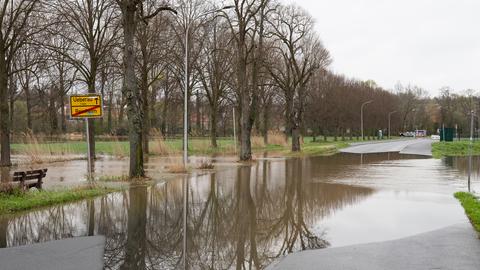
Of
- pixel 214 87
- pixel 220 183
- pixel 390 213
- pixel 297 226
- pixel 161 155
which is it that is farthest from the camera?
pixel 214 87

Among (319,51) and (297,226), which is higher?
(319,51)

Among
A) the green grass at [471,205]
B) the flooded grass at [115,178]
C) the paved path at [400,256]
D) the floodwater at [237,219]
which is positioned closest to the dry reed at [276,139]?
the floodwater at [237,219]

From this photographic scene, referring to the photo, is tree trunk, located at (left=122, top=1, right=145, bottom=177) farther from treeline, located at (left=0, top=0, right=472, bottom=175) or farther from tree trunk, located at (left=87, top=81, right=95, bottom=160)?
tree trunk, located at (left=87, top=81, right=95, bottom=160)

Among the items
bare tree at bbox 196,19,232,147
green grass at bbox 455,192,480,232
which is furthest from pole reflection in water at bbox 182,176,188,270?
bare tree at bbox 196,19,232,147

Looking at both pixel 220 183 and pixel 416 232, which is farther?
pixel 220 183

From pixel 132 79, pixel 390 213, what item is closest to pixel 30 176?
pixel 132 79

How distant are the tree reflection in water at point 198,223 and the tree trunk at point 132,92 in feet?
7.38

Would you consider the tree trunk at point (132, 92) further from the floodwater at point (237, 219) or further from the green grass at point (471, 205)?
the green grass at point (471, 205)

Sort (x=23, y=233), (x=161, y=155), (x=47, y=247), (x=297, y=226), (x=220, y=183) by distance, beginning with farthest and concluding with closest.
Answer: (x=161, y=155)
(x=220, y=183)
(x=297, y=226)
(x=23, y=233)
(x=47, y=247)

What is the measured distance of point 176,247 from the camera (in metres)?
8.59

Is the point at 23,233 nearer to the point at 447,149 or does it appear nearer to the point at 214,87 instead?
the point at 214,87

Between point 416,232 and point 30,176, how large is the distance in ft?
37.8

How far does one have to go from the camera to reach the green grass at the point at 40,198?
1236cm

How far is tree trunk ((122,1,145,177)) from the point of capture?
18594 mm
